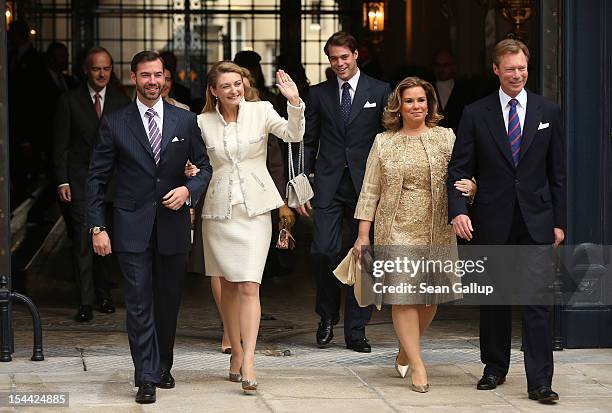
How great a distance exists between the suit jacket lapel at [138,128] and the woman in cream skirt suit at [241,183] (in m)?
0.47

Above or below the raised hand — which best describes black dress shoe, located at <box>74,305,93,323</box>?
below

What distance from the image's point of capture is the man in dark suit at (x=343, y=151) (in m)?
9.17

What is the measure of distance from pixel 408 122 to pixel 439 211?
560mm

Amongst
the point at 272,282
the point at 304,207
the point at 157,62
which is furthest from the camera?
the point at 272,282

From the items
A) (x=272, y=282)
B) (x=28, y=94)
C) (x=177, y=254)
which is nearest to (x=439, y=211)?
(x=177, y=254)

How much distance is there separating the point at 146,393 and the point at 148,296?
1.78ft

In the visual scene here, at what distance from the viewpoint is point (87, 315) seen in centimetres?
1050

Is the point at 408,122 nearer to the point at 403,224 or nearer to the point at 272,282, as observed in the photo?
the point at 403,224

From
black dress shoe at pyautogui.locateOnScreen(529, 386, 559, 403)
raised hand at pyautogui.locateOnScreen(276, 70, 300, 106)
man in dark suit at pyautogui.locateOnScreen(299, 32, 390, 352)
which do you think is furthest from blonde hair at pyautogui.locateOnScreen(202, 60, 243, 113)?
black dress shoe at pyautogui.locateOnScreen(529, 386, 559, 403)

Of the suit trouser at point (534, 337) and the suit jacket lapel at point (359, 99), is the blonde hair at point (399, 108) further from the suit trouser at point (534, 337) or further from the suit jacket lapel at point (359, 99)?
the suit jacket lapel at point (359, 99)

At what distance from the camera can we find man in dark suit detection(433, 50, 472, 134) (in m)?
12.4

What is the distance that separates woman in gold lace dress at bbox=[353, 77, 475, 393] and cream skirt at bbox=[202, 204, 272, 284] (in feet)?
2.30

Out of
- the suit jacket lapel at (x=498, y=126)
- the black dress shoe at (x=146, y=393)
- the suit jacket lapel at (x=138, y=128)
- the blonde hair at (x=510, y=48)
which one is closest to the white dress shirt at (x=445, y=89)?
the suit jacket lapel at (x=498, y=126)

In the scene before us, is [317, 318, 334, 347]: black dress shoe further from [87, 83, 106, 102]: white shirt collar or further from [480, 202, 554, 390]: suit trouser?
[87, 83, 106, 102]: white shirt collar
